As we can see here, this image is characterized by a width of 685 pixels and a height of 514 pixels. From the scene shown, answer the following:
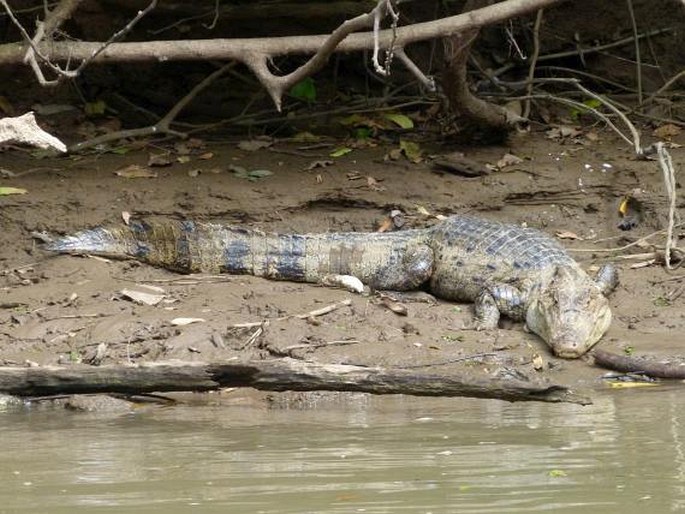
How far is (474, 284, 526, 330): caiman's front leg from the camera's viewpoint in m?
8.52

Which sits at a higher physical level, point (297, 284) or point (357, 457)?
point (297, 284)

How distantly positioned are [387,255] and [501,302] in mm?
934

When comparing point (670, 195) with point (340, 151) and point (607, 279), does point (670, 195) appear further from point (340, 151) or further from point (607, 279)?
point (340, 151)

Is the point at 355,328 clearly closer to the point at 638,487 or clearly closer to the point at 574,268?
the point at 574,268

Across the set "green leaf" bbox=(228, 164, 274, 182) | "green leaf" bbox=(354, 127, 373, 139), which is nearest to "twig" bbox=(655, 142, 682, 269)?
"green leaf" bbox=(354, 127, 373, 139)

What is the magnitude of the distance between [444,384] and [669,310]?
2.87 meters

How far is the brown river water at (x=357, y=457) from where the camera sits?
4.44 m

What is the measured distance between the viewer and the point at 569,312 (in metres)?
7.96

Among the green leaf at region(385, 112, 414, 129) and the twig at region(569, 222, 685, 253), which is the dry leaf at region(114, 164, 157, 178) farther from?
the twig at region(569, 222, 685, 253)

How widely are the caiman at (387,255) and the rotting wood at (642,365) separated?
43.8 inches

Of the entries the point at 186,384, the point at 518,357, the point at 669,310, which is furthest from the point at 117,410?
the point at 669,310

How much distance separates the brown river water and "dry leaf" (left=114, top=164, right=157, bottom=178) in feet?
10.8

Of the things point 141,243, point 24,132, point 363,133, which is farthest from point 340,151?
point 24,132

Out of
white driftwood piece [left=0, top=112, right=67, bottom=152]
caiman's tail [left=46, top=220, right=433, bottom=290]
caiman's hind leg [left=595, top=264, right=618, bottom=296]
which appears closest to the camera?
white driftwood piece [left=0, top=112, right=67, bottom=152]
